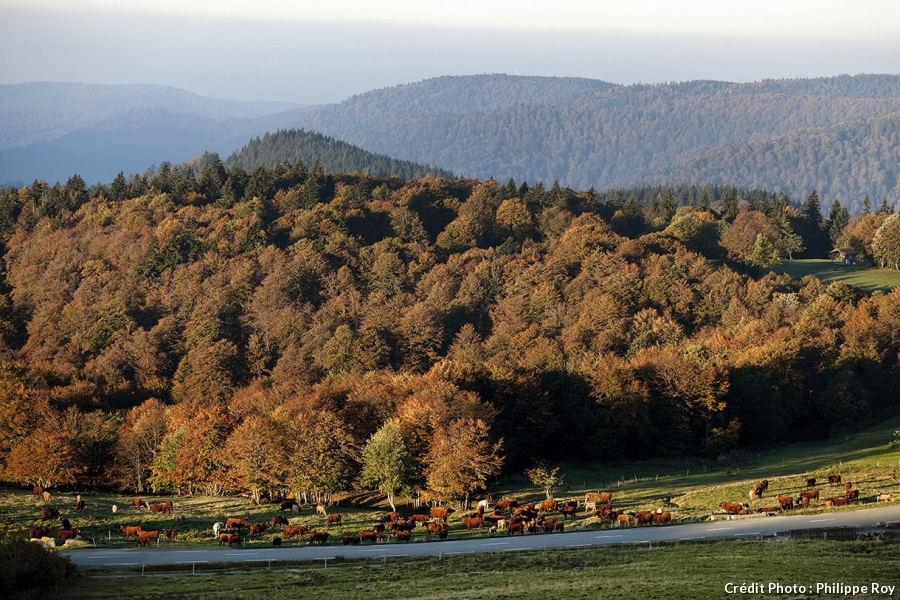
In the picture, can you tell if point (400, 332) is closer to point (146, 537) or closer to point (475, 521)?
point (475, 521)

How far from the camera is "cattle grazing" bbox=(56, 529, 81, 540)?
53.4m

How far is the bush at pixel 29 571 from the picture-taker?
121ft

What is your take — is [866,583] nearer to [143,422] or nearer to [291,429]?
[291,429]

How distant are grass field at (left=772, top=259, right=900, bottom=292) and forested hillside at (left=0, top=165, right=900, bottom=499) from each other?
474 centimetres

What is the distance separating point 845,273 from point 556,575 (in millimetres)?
130100

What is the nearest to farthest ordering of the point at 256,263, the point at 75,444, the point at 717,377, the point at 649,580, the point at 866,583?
1. the point at 866,583
2. the point at 649,580
3. the point at 75,444
4. the point at 717,377
5. the point at 256,263

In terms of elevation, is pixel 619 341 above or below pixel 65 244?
below

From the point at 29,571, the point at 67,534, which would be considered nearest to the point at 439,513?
the point at 67,534

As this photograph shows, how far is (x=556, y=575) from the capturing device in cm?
4034

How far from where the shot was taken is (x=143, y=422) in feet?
295

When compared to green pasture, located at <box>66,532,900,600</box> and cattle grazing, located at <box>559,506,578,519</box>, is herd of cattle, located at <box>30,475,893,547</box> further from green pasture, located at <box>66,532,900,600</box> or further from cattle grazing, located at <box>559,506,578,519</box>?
green pasture, located at <box>66,532,900,600</box>

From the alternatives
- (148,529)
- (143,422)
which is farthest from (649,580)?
(143,422)

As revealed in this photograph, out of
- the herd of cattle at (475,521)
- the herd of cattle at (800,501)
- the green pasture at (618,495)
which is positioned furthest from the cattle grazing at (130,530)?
the herd of cattle at (800,501)

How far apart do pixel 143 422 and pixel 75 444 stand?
6114 millimetres
